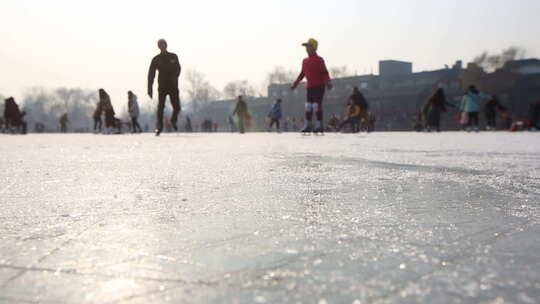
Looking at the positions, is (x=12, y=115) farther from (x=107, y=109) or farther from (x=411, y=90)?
(x=411, y=90)

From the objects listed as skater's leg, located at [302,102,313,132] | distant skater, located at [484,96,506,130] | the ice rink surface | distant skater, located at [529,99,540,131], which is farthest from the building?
the ice rink surface

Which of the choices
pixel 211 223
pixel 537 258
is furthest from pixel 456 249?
pixel 211 223

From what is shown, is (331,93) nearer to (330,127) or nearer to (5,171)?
(330,127)

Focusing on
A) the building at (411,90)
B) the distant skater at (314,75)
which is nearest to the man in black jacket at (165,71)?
Answer: the distant skater at (314,75)

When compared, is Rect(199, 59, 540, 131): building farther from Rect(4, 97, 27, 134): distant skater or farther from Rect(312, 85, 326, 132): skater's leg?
Rect(312, 85, 326, 132): skater's leg

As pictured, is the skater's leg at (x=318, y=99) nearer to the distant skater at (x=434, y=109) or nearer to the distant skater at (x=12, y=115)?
the distant skater at (x=434, y=109)

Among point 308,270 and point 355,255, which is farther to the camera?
point 355,255

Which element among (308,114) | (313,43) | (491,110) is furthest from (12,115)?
(491,110)

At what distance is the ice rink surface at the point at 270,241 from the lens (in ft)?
2.47

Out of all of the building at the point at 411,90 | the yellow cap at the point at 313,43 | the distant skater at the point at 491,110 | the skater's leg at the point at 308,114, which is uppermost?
the building at the point at 411,90

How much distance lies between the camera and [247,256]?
0.96 meters

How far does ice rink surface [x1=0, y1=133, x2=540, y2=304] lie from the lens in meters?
0.75

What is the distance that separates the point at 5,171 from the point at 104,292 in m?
2.47

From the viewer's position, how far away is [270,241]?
1090mm
